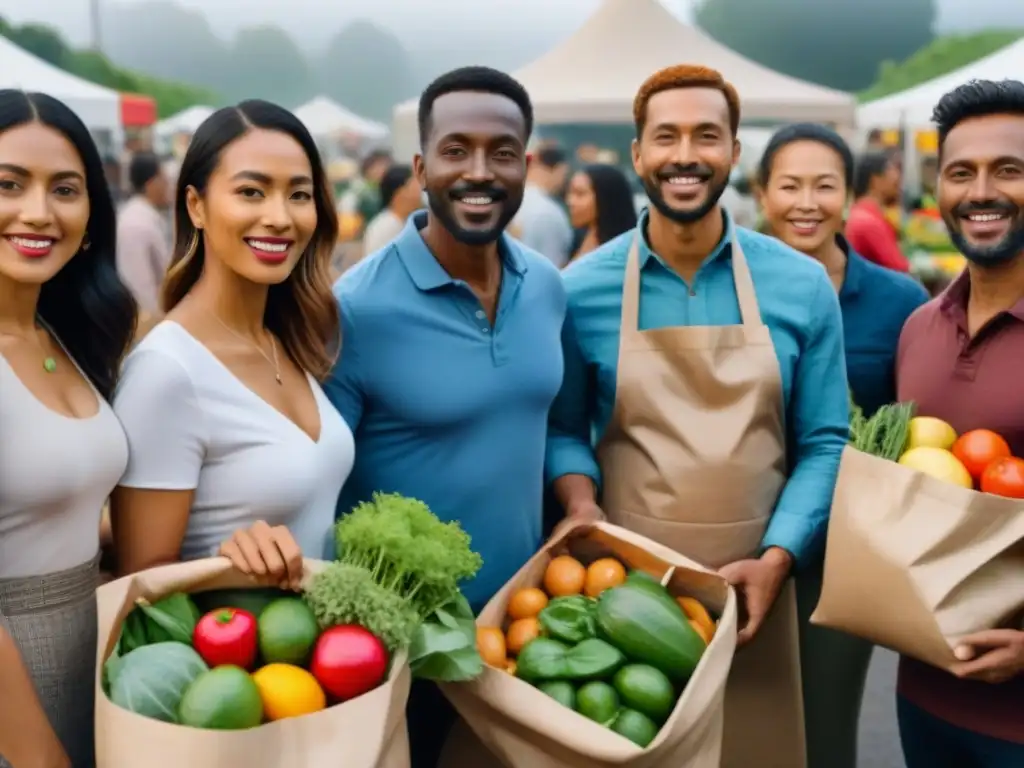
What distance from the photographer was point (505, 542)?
2.43 m

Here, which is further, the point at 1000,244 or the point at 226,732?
the point at 1000,244

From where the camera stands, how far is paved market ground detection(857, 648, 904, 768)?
392 centimetres

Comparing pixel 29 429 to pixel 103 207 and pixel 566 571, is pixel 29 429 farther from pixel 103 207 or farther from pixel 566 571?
pixel 566 571

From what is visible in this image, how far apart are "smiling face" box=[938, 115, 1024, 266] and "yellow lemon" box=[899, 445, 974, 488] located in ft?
1.82

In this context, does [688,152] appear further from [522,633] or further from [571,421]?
[522,633]

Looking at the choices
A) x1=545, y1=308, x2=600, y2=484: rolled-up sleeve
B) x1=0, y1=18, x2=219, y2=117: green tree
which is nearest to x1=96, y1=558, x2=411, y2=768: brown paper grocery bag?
→ x1=545, y1=308, x2=600, y2=484: rolled-up sleeve

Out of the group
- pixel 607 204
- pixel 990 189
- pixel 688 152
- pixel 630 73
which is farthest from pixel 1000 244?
pixel 630 73

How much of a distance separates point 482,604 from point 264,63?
13714 cm

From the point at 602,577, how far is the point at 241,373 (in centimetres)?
81

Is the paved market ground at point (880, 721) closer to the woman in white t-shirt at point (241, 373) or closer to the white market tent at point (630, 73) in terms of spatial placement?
the woman in white t-shirt at point (241, 373)

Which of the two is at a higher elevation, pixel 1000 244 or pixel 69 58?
pixel 69 58

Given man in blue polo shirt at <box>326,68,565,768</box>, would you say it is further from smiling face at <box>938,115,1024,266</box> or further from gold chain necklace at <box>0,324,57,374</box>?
smiling face at <box>938,115,1024,266</box>

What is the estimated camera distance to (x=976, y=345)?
2473 mm

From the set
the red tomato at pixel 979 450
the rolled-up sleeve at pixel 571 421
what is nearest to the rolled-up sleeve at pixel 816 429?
the red tomato at pixel 979 450
